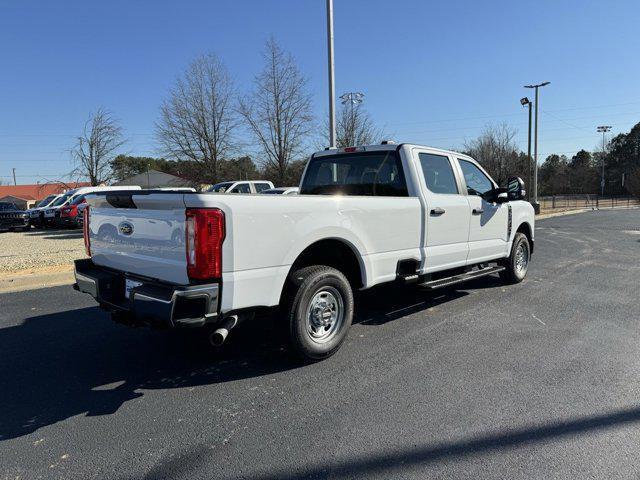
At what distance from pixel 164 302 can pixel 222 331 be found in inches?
18.7

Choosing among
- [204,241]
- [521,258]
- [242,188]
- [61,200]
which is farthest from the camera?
[61,200]

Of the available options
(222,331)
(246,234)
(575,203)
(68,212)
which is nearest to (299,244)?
(246,234)

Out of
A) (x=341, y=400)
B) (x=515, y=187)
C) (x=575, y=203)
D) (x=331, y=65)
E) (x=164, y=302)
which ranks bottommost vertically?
(x=341, y=400)

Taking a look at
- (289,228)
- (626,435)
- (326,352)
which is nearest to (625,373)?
(626,435)

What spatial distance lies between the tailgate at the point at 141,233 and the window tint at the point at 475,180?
415 centimetres

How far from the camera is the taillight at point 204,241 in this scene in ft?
10.7

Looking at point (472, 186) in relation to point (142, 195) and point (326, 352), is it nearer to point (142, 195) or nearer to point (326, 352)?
point (326, 352)

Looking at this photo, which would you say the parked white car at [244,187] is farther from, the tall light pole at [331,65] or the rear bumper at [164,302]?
the rear bumper at [164,302]

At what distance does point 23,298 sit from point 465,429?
6.91 metres

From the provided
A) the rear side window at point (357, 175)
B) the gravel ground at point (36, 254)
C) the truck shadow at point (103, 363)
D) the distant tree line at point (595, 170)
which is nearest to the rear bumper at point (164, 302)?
the truck shadow at point (103, 363)

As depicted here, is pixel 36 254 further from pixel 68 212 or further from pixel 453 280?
pixel 453 280

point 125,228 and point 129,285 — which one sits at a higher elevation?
point 125,228

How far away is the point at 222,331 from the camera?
3.47 m

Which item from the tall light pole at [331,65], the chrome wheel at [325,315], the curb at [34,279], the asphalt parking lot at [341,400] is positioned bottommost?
the asphalt parking lot at [341,400]
